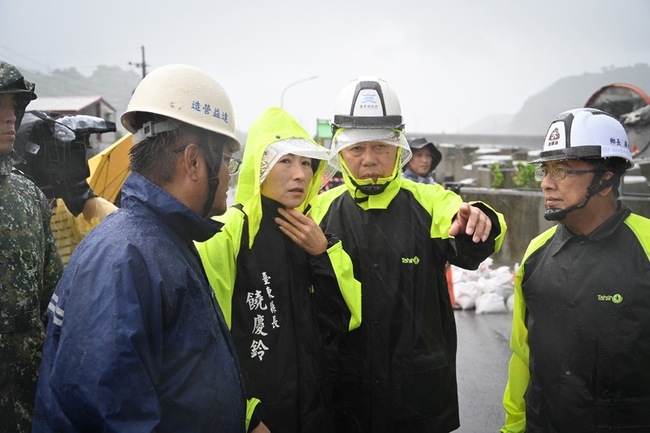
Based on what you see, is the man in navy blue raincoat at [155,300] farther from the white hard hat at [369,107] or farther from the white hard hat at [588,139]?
the white hard hat at [588,139]

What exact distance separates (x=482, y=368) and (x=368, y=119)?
4.30m

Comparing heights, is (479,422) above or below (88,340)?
below

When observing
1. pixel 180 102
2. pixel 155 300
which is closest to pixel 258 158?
pixel 180 102

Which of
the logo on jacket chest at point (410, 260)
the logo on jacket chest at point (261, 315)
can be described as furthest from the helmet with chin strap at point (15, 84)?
the logo on jacket chest at point (410, 260)

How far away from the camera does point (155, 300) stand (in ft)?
4.75

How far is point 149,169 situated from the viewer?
66.6 inches

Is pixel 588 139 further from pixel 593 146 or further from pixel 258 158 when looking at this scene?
pixel 258 158

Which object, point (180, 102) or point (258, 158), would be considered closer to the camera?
point (180, 102)

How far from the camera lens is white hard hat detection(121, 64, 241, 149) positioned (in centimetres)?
171

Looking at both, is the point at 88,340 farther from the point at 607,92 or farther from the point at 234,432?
the point at 607,92

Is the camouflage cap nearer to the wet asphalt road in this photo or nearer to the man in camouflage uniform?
the man in camouflage uniform

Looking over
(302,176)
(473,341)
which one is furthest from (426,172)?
(302,176)

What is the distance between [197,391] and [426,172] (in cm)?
656

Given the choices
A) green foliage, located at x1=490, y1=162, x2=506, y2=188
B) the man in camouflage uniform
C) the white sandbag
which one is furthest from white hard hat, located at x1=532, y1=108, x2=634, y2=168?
green foliage, located at x1=490, y1=162, x2=506, y2=188
